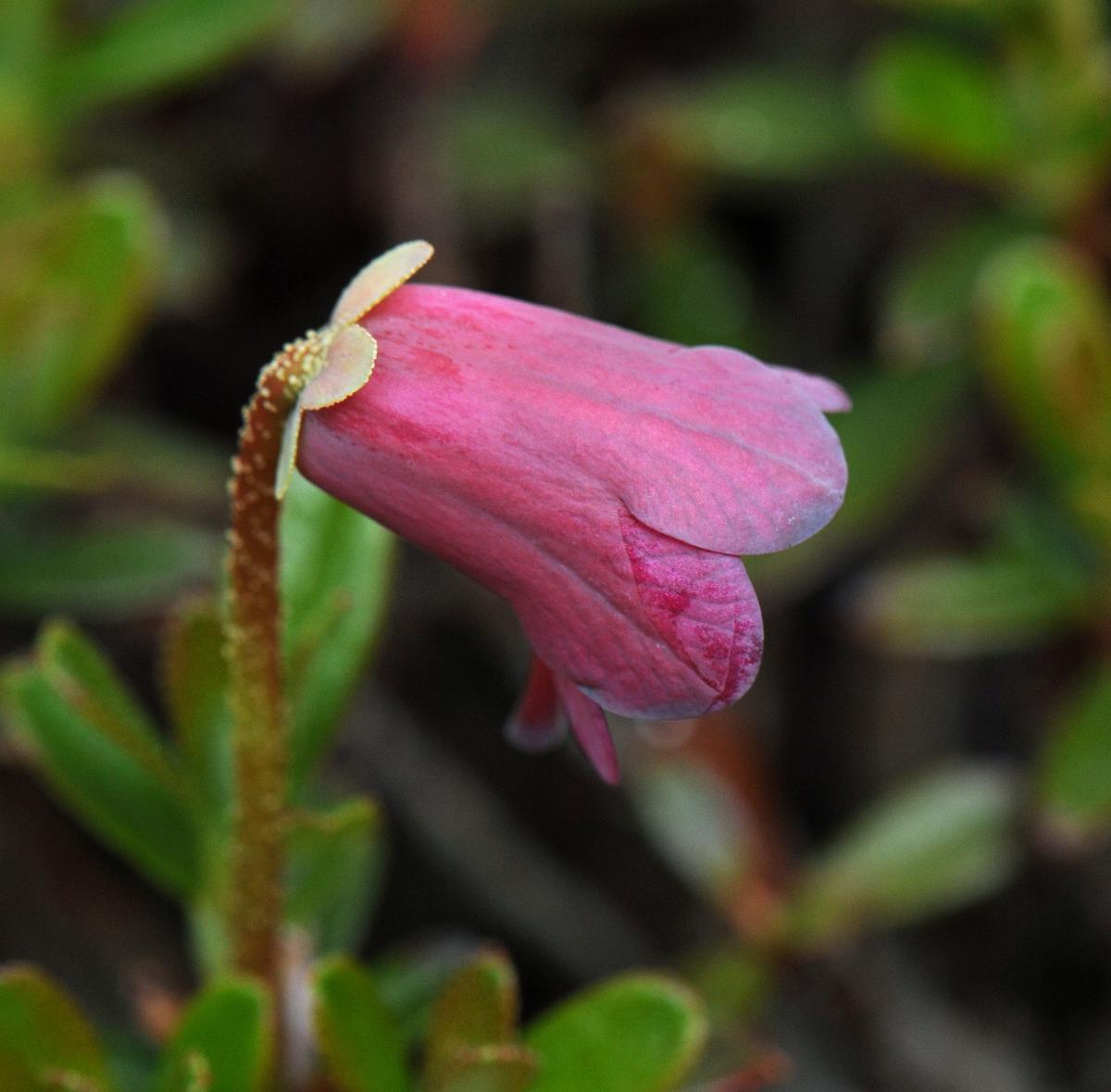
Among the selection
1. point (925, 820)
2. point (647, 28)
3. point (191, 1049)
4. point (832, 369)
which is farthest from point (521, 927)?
point (647, 28)

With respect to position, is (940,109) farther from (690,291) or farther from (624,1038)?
(624,1038)

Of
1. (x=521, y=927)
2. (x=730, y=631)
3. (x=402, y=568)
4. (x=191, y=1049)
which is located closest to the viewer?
(x=730, y=631)

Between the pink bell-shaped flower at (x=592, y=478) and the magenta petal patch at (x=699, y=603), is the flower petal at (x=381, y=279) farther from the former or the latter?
the magenta petal patch at (x=699, y=603)

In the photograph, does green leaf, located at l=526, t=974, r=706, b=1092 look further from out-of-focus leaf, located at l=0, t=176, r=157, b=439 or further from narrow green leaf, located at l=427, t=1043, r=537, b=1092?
out-of-focus leaf, located at l=0, t=176, r=157, b=439

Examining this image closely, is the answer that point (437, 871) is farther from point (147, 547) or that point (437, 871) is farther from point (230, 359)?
point (230, 359)

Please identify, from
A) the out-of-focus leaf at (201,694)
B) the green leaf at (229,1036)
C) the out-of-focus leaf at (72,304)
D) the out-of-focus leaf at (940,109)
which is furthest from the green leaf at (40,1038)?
the out-of-focus leaf at (940,109)

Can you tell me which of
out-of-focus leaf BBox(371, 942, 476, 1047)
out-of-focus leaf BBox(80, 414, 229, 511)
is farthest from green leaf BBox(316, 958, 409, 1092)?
out-of-focus leaf BBox(80, 414, 229, 511)

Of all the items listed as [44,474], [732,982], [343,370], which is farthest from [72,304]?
[732,982]

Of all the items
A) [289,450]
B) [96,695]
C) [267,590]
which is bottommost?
[96,695]
